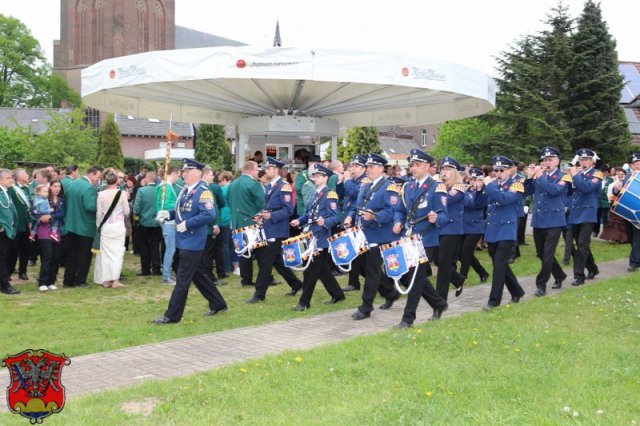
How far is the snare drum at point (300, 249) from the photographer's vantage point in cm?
893

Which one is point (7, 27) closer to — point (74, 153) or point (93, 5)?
point (93, 5)

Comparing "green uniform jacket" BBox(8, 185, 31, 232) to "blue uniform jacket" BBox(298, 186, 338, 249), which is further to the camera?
"green uniform jacket" BBox(8, 185, 31, 232)

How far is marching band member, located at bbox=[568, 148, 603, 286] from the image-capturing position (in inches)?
430

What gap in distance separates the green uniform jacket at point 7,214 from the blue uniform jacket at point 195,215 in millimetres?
3482

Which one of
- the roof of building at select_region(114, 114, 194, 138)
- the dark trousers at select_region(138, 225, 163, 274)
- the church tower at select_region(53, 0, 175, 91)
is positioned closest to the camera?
the dark trousers at select_region(138, 225, 163, 274)

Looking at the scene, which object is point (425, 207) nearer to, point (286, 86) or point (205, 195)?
point (205, 195)

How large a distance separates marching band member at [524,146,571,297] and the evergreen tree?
4492 centimetres

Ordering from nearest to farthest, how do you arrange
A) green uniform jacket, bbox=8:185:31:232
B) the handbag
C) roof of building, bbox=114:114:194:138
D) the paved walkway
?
the paved walkway → green uniform jacket, bbox=8:185:31:232 → the handbag → roof of building, bbox=114:114:194:138

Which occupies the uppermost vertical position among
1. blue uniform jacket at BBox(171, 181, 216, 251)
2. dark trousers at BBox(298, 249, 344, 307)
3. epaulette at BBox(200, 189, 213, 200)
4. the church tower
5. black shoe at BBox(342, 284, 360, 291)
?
the church tower

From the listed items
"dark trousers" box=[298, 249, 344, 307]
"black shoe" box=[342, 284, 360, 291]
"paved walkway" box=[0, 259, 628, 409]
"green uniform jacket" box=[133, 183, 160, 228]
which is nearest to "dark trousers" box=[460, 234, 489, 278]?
"paved walkway" box=[0, 259, 628, 409]

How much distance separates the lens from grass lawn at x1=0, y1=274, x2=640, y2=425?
474cm

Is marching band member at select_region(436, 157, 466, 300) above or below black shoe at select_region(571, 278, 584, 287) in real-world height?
above

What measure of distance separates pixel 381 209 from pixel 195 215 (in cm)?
234

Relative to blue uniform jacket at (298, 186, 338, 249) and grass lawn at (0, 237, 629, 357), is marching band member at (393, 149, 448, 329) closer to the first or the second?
blue uniform jacket at (298, 186, 338, 249)
